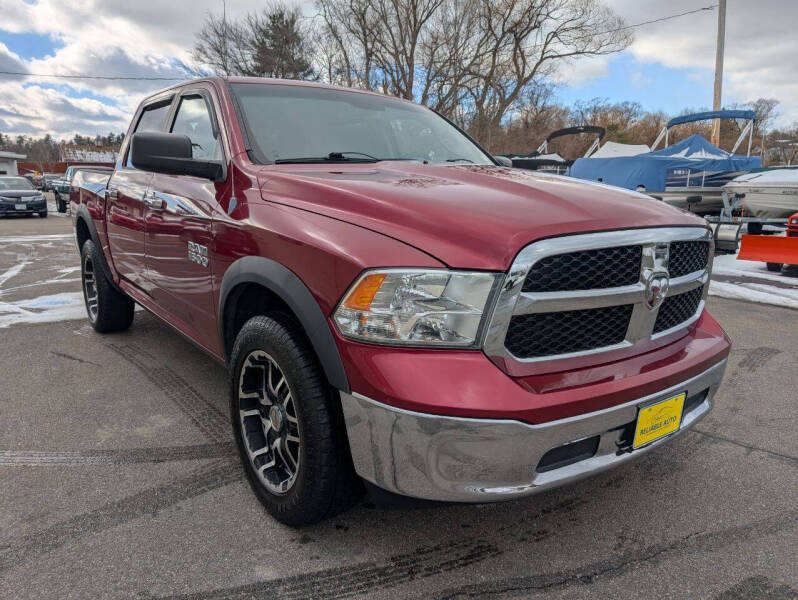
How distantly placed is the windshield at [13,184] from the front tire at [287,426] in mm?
22046

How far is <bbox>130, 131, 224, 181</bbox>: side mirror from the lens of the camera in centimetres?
242

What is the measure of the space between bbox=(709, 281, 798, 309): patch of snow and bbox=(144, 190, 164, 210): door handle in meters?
5.99

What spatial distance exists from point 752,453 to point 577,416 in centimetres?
173

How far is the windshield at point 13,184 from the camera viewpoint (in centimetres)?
1966

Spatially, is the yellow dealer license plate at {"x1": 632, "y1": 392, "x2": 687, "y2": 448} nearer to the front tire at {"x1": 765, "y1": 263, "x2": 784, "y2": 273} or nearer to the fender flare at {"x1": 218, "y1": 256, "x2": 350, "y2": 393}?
the fender flare at {"x1": 218, "y1": 256, "x2": 350, "y2": 393}

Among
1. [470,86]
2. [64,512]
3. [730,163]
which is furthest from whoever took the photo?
[470,86]

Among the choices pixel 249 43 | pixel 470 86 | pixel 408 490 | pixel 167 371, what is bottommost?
pixel 167 371

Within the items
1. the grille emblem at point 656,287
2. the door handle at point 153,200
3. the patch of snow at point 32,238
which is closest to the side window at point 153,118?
the door handle at point 153,200

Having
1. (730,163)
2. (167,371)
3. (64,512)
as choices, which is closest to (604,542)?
(64,512)

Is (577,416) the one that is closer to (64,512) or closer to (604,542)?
(604,542)

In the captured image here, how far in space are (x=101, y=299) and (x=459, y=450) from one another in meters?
3.91

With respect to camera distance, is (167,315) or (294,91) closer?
(294,91)

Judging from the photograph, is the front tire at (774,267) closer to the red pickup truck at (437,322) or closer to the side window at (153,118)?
the red pickup truck at (437,322)

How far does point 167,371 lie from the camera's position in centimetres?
388
